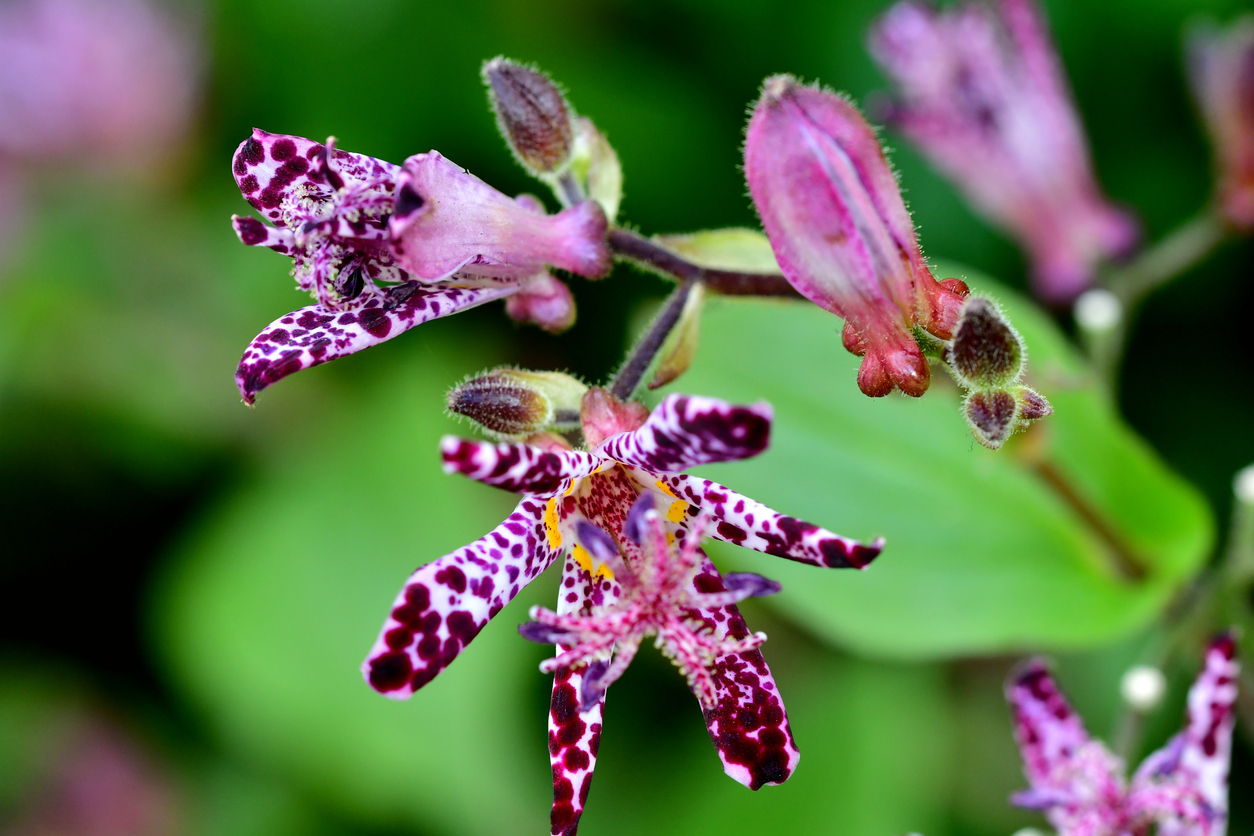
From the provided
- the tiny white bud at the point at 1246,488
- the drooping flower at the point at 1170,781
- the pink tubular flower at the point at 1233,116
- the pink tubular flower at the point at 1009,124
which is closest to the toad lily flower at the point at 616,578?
the drooping flower at the point at 1170,781

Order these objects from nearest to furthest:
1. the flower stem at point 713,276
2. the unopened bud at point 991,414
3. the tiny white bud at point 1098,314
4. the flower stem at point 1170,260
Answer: the unopened bud at point 991,414
the flower stem at point 713,276
the tiny white bud at point 1098,314
the flower stem at point 1170,260

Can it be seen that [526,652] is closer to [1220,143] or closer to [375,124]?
[375,124]

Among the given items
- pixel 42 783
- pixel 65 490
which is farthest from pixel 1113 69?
pixel 42 783

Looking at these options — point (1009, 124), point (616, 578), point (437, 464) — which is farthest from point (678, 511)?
point (1009, 124)

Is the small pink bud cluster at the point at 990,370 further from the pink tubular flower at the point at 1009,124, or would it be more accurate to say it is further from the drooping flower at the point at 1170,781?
the pink tubular flower at the point at 1009,124

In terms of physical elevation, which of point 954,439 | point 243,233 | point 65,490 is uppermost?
point 243,233

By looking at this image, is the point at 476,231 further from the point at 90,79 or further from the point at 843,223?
the point at 90,79
